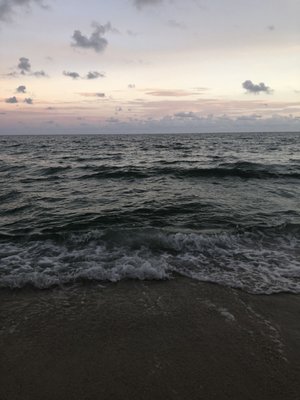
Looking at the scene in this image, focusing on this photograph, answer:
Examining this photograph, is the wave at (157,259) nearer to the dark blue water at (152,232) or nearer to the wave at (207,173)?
the dark blue water at (152,232)

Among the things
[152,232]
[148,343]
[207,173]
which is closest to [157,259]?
[152,232]

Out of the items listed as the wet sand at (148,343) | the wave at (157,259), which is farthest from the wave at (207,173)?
the wet sand at (148,343)

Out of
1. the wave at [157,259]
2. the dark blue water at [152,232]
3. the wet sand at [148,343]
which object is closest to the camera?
the wet sand at [148,343]

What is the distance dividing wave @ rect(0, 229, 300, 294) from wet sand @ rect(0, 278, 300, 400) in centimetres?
40

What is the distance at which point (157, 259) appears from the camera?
6.83 meters

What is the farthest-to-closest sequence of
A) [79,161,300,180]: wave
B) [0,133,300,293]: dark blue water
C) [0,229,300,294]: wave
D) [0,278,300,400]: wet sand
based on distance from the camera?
[79,161,300,180]: wave < [0,133,300,293]: dark blue water < [0,229,300,294]: wave < [0,278,300,400]: wet sand

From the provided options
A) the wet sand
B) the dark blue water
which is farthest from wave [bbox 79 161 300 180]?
the wet sand

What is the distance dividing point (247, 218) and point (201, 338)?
6193 mm

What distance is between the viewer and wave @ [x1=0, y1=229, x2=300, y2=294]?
589 cm

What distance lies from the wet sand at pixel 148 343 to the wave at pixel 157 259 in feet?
1.32

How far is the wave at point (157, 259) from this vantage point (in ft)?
19.3

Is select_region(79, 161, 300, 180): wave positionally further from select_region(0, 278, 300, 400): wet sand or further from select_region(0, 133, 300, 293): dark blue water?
select_region(0, 278, 300, 400): wet sand

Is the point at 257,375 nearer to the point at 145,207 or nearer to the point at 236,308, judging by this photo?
the point at 236,308

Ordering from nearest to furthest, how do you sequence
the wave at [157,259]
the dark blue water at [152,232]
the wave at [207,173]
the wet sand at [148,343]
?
the wet sand at [148,343] → the wave at [157,259] → the dark blue water at [152,232] → the wave at [207,173]
